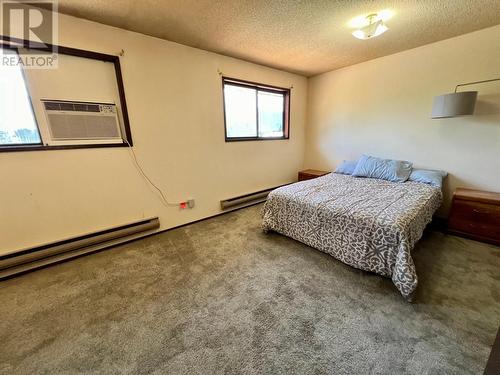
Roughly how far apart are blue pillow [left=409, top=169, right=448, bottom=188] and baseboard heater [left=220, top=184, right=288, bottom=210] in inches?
86.6

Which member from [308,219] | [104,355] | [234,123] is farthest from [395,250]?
[234,123]

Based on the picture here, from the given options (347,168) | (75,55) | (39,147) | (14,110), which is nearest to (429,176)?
(347,168)

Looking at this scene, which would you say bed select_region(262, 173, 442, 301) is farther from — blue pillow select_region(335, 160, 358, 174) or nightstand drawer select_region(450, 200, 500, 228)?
blue pillow select_region(335, 160, 358, 174)

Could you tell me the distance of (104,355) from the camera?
1.22m

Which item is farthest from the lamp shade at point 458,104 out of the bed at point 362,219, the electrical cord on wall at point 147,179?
the electrical cord on wall at point 147,179

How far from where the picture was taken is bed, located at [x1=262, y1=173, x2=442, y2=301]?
1.61 metres

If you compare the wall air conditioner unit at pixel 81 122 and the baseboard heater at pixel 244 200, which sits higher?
the wall air conditioner unit at pixel 81 122

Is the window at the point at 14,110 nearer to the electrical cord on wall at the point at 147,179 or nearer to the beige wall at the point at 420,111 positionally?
the electrical cord on wall at the point at 147,179

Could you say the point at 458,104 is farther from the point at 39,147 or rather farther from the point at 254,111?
the point at 39,147

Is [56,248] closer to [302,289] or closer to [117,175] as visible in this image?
[117,175]

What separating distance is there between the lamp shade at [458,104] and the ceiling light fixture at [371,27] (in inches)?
40.4

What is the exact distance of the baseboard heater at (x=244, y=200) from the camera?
10.6 feet

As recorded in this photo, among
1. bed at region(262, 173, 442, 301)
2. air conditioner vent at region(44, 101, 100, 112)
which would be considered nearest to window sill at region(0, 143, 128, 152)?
air conditioner vent at region(44, 101, 100, 112)

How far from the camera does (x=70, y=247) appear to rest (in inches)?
82.0
